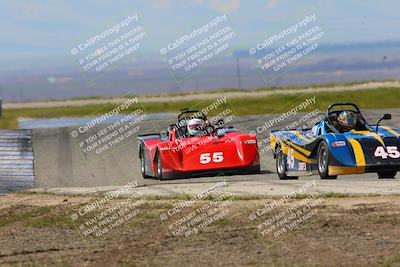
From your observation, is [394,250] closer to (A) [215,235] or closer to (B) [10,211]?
(A) [215,235]

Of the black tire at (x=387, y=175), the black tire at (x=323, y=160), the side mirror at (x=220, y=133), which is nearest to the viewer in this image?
the black tire at (x=323, y=160)

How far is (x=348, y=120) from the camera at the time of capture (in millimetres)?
→ 20141

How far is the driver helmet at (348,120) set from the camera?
20125 millimetres

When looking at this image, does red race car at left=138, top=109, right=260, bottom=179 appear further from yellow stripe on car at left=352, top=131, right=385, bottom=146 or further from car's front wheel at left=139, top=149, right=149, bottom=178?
yellow stripe on car at left=352, top=131, right=385, bottom=146

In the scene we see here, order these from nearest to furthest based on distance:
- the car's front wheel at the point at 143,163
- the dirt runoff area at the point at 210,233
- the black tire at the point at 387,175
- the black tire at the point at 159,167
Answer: the dirt runoff area at the point at 210,233
the black tire at the point at 387,175
the black tire at the point at 159,167
the car's front wheel at the point at 143,163

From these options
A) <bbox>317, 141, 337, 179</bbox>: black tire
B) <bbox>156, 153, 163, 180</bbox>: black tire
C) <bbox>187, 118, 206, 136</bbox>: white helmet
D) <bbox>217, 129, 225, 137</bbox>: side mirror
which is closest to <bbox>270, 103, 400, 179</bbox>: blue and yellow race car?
<bbox>317, 141, 337, 179</bbox>: black tire

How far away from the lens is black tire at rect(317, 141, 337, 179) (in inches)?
749

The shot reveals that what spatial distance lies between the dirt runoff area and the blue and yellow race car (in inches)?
142

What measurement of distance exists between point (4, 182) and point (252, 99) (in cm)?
2948

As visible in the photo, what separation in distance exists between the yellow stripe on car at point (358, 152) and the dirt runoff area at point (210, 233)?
3575 mm

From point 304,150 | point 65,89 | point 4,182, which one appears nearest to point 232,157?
point 304,150

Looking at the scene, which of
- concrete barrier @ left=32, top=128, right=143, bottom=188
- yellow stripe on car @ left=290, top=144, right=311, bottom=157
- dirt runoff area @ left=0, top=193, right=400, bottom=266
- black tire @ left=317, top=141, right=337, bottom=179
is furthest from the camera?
concrete barrier @ left=32, top=128, right=143, bottom=188

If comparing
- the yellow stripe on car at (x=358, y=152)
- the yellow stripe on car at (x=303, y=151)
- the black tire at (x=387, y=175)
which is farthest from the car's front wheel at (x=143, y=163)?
the yellow stripe on car at (x=358, y=152)

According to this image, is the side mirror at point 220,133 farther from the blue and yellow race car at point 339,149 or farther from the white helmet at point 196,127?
the blue and yellow race car at point 339,149
